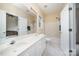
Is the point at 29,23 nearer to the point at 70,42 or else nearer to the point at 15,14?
the point at 15,14

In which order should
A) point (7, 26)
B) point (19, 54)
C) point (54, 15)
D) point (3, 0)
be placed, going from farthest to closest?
point (54, 15)
point (7, 26)
point (3, 0)
point (19, 54)

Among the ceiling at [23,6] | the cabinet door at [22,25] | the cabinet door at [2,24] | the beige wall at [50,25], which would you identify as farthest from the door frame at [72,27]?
the cabinet door at [2,24]

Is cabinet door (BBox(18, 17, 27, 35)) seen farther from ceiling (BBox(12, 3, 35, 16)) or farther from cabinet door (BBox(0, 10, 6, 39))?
cabinet door (BBox(0, 10, 6, 39))

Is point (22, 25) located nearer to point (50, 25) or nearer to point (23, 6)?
point (23, 6)

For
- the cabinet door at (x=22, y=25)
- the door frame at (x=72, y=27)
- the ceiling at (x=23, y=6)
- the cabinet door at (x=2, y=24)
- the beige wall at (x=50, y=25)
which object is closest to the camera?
the cabinet door at (x=2, y=24)

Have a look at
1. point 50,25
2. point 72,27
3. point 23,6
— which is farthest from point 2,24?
point 72,27

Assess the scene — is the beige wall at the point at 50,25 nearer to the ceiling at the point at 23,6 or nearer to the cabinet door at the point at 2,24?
the ceiling at the point at 23,6

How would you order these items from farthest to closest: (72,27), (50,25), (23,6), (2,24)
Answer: (72,27), (50,25), (23,6), (2,24)

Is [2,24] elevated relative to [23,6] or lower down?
lower down

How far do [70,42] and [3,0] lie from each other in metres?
2.44

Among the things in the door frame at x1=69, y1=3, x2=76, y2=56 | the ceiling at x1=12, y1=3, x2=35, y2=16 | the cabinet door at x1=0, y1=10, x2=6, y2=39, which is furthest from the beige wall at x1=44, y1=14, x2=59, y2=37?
the cabinet door at x1=0, y1=10, x2=6, y2=39

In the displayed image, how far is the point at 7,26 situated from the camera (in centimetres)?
165

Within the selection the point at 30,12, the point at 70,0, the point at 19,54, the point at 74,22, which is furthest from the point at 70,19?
the point at 19,54

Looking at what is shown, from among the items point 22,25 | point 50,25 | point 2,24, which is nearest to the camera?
point 2,24
